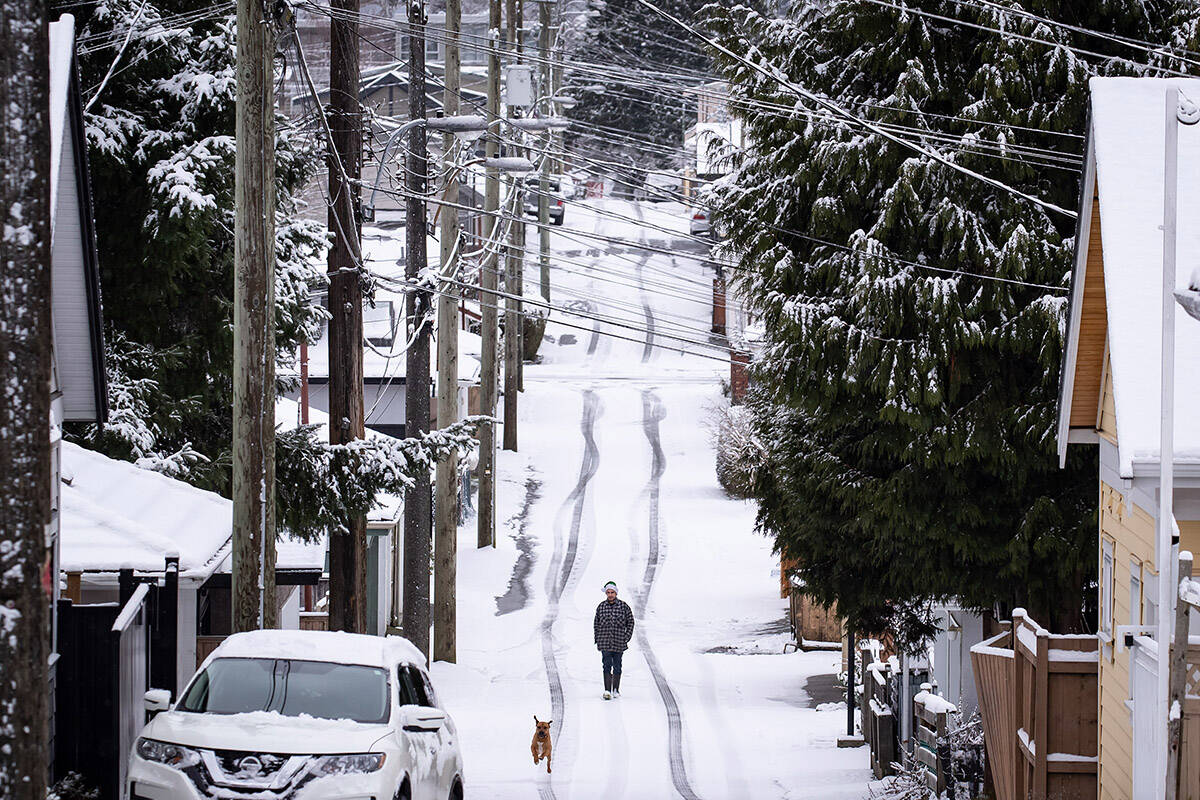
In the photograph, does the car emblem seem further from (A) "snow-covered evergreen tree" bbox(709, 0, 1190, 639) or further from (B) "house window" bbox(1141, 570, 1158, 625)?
(A) "snow-covered evergreen tree" bbox(709, 0, 1190, 639)

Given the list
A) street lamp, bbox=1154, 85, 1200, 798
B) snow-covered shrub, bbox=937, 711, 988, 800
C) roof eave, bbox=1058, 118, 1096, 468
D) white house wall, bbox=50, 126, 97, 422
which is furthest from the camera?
snow-covered shrub, bbox=937, 711, 988, 800

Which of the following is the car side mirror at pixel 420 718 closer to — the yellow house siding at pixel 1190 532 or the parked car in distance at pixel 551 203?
the yellow house siding at pixel 1190 532

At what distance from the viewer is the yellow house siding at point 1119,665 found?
11.4 m

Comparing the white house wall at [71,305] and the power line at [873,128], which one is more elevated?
the power line at [873,128]

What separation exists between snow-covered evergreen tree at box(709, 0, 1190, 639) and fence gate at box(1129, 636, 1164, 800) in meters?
5.70

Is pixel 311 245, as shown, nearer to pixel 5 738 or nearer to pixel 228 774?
pixel 228 774

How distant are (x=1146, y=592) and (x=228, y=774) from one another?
7.04m

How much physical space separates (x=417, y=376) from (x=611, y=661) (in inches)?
213

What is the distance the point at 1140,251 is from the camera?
476 inches

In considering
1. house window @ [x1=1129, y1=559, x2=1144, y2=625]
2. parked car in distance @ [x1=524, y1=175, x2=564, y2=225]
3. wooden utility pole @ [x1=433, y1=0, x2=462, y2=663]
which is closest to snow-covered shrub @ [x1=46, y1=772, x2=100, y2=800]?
house window @ [x1=1129, y1=559, x2=1144, y2=625]

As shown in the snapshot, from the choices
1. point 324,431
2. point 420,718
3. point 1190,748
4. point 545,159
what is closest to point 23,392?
point 420,718

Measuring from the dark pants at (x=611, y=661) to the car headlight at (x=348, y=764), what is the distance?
45.1 ft

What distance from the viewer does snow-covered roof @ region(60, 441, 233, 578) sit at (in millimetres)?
13977

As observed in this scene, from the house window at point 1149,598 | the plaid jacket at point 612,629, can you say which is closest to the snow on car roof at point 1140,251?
the house window at point 1149,598
